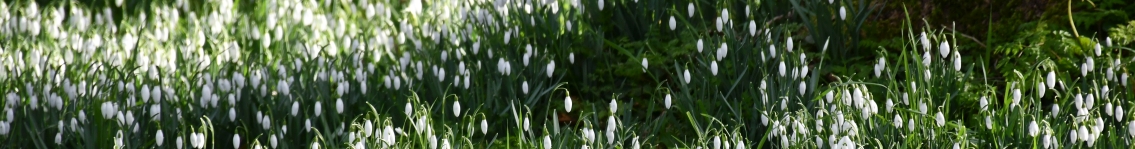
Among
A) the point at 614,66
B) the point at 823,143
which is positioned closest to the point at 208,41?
the point at 614,66

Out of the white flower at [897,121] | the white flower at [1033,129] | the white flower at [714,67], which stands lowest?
the white flower at [1033,129]

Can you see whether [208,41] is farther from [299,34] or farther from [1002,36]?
[1002,36]

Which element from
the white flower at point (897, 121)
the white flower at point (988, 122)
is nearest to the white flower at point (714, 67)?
the white flower at point (897, 121)

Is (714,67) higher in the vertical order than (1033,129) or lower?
higher

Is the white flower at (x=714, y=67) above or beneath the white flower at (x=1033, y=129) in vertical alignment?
above

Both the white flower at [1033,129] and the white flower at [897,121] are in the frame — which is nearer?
the white flower at [1033,129]

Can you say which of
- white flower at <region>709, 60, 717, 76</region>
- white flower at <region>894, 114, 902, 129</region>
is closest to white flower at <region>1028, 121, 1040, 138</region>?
white flower at <region>894, 114, 902, 129</region>

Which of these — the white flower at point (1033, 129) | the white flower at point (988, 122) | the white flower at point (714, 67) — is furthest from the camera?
the white flower at point (714, 67)

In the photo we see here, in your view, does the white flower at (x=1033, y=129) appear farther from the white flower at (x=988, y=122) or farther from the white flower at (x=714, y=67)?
the white flower at (x=714, y=67)

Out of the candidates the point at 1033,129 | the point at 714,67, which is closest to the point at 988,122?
the point at 1033,129

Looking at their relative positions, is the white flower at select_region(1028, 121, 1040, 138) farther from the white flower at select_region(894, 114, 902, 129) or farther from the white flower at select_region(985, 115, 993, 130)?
the white flower at select_region(894, 114, 902, 129)

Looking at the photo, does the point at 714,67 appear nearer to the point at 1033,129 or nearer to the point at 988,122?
the point at 988,122
